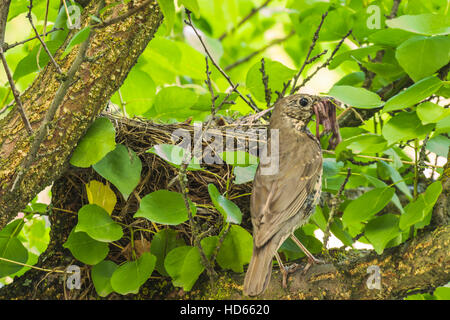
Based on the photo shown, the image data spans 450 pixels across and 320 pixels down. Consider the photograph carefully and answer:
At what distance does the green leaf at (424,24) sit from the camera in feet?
5.55

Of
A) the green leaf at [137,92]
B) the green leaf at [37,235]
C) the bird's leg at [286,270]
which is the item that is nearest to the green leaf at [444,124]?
the bird's leg at [286,270]

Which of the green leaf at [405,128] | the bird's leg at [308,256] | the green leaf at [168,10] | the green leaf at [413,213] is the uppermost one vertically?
the green leaf at [168,10]

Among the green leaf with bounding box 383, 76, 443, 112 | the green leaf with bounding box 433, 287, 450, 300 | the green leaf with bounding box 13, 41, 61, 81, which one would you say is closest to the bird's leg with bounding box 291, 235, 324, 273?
the green leaf with bounding box 433, 287, 450, 300

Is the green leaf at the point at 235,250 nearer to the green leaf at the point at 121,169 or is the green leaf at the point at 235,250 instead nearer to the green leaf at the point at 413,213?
the green leaf at the point at 121,169

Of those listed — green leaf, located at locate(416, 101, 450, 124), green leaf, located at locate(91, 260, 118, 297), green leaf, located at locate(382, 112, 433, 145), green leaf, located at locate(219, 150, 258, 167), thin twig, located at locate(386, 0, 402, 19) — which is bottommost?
green leaf, located at locate(91, 260, 118, 297)

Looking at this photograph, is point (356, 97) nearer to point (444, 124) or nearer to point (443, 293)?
point (444, 124)

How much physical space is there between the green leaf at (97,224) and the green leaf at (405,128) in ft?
3.48

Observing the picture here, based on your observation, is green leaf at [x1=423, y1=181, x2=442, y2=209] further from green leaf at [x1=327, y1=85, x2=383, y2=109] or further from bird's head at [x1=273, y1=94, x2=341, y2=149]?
bird's head at [x1=273, y1=94, x2=341, y2=149]

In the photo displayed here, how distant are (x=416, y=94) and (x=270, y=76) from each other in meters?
0.98

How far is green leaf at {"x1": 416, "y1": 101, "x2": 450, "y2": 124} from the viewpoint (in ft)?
5.45

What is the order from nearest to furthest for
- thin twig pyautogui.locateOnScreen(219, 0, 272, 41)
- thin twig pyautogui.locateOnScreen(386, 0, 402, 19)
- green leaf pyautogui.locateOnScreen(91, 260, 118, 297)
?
green leaf pyautogui.locateOnScreen(91, 260, 118, 297)
thin twig pyautogui.locateOnScreen(386, 0, 402, 19)
thin twig pyautogui.locateOnScreen(219, 0, 272, 41)

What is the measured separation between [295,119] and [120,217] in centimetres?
97

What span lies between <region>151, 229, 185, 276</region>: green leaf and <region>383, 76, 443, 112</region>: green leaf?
1.02 metres
